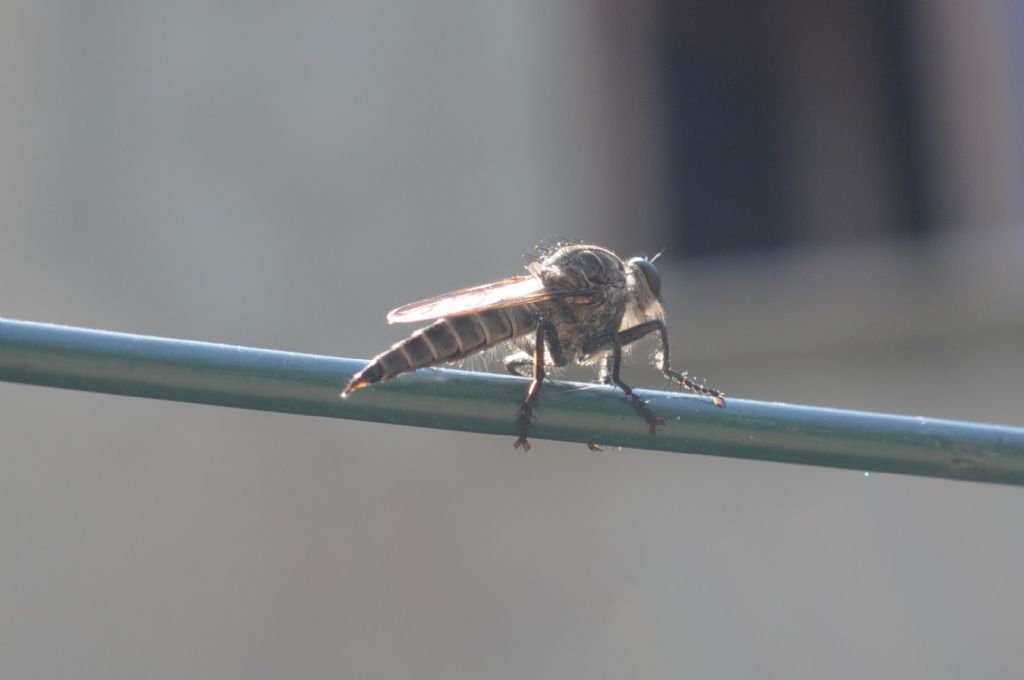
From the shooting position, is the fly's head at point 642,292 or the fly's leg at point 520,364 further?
the fly's head at point 642,292

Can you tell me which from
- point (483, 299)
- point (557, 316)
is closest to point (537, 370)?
point (483, 299)

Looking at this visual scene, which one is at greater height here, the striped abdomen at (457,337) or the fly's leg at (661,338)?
the striped abdomen at (457,337)

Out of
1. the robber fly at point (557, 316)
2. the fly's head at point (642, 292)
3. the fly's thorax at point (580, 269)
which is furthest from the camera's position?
the fly's head at point (642, 292)

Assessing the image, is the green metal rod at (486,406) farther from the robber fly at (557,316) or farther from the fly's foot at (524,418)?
the robber fly at (557,316)

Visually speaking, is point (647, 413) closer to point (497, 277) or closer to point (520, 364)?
point (520, 364)

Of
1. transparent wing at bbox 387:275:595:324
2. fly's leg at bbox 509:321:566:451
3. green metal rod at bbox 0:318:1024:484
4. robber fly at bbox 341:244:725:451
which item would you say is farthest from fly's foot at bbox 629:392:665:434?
transparent wing at bbox 387:275:595:324

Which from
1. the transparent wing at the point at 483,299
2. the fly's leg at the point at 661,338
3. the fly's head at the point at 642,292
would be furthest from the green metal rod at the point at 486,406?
the fly's head at the point at 642,292

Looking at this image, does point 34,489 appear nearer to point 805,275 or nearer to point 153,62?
point 153,62
